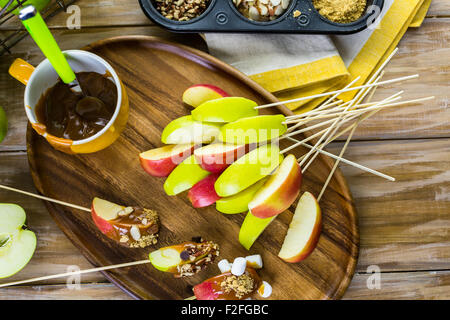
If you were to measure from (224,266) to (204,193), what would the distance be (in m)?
0.20

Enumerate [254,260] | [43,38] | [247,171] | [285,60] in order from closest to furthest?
[43,38]
[247,171]
[254,260]
[285,60]

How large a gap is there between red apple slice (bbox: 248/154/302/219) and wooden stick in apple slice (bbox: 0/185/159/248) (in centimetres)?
25

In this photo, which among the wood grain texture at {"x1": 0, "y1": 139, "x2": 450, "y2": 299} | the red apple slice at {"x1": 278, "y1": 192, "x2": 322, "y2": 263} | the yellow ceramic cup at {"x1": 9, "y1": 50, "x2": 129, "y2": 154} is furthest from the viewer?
the wood grain texture at {"x1": 0, "y1": 139, "x2": 450, "y2": 299}

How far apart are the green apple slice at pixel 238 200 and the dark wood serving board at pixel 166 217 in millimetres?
75

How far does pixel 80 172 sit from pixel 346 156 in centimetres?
69

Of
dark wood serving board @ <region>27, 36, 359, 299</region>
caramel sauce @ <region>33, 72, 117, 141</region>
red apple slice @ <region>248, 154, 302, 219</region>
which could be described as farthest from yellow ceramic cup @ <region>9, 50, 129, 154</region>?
red apple slice @ <region>248, 154, 302, 219</region>

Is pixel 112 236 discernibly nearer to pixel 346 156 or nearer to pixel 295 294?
pixel 295 294

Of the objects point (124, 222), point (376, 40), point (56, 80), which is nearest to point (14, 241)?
point (124, 222)

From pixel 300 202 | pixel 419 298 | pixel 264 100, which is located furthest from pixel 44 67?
pixel 419 298

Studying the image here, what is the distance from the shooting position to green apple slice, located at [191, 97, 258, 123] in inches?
37.1

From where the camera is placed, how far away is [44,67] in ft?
2.98

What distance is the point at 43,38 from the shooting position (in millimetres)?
713

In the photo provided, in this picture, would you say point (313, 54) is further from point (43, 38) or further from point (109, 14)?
point (43, 38)

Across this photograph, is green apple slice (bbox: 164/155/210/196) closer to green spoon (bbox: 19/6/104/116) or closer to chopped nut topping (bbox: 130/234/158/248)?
chopped nut topping (bbox: 130/234/158/248)
